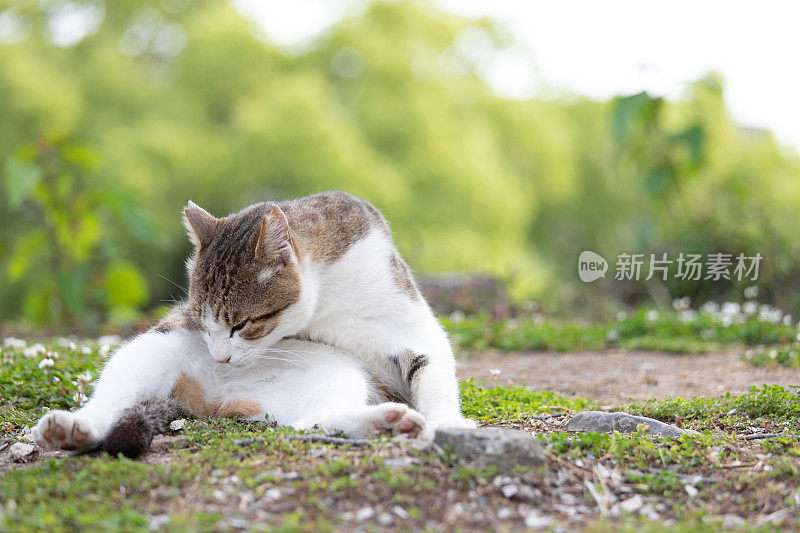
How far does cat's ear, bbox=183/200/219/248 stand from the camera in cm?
314

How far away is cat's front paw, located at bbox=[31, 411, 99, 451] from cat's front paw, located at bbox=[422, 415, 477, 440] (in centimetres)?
112

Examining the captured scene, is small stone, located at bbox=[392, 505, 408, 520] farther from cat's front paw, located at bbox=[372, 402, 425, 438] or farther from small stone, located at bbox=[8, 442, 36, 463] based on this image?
small stone, located at bbox=[8, 442, 36, 463]

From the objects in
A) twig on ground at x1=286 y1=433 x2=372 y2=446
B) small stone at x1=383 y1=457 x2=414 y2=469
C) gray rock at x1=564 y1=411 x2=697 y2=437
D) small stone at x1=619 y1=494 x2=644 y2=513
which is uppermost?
gray rock at x1=564 y1=411 x2=697 y2=437

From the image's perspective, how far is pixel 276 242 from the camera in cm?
288

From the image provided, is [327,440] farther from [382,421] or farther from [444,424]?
[444,424]

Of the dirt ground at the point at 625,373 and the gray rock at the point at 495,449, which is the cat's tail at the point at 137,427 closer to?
the gray rock at the point at 495,449

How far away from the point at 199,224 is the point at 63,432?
41.8 inches

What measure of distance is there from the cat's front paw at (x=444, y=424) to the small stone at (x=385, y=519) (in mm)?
469

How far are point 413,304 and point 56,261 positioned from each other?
449cm

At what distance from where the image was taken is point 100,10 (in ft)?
55.4

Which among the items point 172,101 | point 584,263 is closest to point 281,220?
point 584,263

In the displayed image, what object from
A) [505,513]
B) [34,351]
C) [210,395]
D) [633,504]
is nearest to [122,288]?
[34,351]

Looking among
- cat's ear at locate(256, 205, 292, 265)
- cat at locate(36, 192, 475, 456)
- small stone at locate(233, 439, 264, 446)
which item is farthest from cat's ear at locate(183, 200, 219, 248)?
small stone at locate(233, 439, 264, 446)

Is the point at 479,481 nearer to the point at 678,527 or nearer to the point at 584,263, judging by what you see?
the point at 678,527
